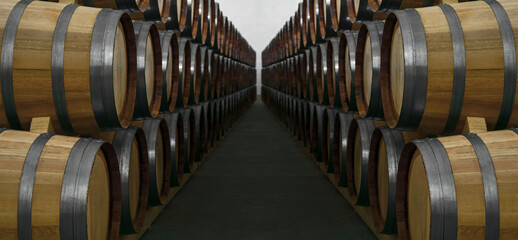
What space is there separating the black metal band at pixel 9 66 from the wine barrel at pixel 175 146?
186 centimetres

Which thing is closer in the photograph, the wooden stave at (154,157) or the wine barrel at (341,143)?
the wooden stave at (154,157)

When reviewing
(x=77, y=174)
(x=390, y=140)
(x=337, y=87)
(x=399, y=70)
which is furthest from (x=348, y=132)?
(x=77, y=174)

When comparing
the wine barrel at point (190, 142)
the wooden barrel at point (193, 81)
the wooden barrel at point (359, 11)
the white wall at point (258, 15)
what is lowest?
the wine barrel at point (190, 142)

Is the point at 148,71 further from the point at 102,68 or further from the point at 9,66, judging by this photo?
the point at 9,66

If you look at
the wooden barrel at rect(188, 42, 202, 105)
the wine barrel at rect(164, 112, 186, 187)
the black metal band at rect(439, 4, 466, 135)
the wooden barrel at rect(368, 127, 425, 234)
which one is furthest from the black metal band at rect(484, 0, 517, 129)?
the wooden barrel at rect(188, 42, 202, 105)

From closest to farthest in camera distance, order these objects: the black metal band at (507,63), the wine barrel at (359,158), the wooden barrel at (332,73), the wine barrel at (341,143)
Answer: the black metal band at (507,63) → the wine barrel at (359,158) → the wine barrel at (341,143) → the wooden barrel at (332,73)

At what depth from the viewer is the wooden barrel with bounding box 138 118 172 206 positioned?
3.30m

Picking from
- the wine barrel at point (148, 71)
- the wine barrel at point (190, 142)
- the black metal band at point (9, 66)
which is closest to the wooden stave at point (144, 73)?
the wine barrel at point (148, 71)

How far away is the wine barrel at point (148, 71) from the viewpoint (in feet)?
9.63

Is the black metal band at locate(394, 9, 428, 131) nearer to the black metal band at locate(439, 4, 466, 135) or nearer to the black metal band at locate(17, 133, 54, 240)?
the black metal band at locate(439, 4, 466, 135)

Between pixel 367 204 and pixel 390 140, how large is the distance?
865mm

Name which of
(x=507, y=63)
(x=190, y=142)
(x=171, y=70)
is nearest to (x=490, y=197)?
(x=507, y=63)

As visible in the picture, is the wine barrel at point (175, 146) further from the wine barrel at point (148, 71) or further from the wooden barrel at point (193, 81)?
the wine barrel at point (148, 71)

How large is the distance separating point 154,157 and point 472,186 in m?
2.21
